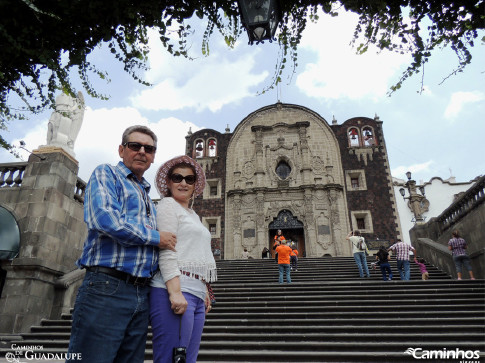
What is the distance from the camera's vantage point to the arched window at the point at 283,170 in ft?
69.7

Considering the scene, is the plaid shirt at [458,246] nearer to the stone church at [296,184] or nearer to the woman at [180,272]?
the stone church at [296,184]

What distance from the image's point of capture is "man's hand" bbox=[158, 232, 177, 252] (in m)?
1.87

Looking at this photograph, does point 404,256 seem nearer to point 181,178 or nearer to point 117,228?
point 181,178

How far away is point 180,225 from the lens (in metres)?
2.08

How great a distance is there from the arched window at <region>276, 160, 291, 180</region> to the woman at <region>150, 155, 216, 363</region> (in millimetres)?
19023

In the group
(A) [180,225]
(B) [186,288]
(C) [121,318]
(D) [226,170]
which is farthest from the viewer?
(D) [226,170]

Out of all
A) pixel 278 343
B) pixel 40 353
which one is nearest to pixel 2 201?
pixel 40 353

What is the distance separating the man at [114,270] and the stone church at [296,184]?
1729 cm

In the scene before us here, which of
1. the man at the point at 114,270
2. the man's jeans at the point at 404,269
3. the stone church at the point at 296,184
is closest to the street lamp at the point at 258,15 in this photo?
the man at the point at 114,270

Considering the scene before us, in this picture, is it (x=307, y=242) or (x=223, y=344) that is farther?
(x=307, y=242)

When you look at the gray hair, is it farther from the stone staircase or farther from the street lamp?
the stone staircase

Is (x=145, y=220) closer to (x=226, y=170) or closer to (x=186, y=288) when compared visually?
(x=186, y=288)

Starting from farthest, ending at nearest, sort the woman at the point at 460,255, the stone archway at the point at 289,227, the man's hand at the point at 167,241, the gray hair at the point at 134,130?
the stone archway at the point at 289,227 → the woman at the point at 460,255 → the gray hair at the point at 134,130 → the man's hand at the point at 167,241

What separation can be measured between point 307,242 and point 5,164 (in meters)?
15.1
